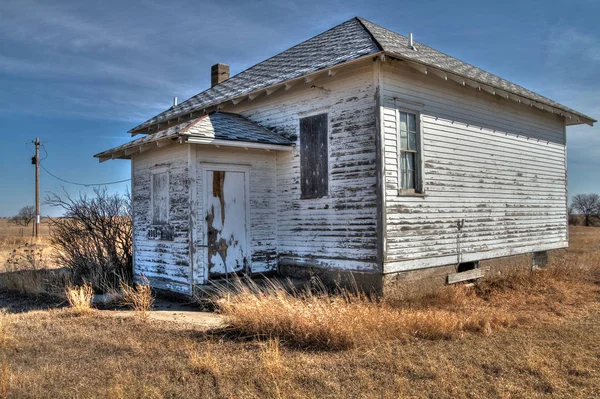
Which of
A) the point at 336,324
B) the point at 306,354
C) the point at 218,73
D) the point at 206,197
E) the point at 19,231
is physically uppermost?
the point at 218,73

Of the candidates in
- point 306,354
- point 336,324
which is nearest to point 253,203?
point 336,324

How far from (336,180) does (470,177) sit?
3729 mm

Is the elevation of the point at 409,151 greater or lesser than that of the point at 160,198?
greater

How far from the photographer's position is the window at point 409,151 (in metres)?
10.2

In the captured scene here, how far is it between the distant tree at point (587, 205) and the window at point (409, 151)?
48.2 meters

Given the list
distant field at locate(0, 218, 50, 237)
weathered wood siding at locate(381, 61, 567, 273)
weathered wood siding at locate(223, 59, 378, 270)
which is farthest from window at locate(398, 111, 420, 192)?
distant field at locate(0, 218, 50, 237)

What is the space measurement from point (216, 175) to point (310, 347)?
516 centimetres

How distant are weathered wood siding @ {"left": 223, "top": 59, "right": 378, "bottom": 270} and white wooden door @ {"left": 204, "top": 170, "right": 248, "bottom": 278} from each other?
3.24ft

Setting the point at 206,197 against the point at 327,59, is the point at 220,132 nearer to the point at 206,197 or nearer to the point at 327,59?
the point at 206,197

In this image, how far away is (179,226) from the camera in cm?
1066

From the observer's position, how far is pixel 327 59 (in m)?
10.8

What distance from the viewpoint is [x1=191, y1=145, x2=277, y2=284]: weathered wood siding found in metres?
10.3

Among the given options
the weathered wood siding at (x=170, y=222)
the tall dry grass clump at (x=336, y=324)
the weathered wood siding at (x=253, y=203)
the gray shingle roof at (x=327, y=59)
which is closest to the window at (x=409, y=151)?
the gray shingle roof at (x=327, y=59)

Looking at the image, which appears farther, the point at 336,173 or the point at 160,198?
the point at 160,198
